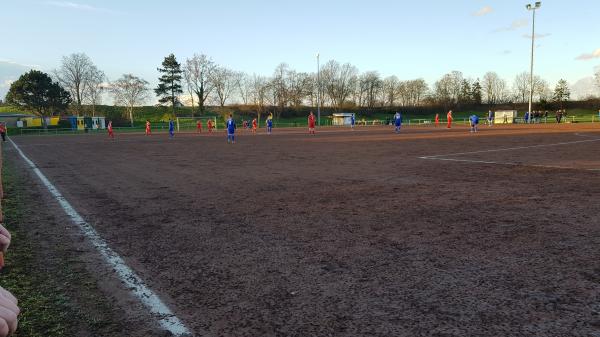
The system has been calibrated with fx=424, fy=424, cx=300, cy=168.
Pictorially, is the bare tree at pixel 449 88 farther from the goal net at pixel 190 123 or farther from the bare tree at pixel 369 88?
the goal net at pixel 190 123

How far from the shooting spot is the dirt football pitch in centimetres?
310

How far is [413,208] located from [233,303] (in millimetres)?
4152

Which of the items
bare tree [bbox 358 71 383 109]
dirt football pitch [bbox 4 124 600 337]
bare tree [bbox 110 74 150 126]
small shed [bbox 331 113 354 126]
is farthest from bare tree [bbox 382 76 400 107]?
dirt football pitch [bbox 4 124 600 337]

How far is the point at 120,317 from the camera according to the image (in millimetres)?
3182

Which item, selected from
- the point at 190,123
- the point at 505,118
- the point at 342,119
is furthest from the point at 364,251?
the point at 190,123

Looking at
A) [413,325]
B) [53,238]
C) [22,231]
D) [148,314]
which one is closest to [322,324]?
[413,325]

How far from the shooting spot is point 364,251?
15.2ft

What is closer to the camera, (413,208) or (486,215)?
(486,215)

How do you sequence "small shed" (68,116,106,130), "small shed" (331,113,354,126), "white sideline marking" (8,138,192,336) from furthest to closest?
"small shed" (331,113,354,126) < "small shed" (68,116,106,130) < "white sideline marking" (8,138,192,336)

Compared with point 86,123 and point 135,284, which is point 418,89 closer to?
point 86,123

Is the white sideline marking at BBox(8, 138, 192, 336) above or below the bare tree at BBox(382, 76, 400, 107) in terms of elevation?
below

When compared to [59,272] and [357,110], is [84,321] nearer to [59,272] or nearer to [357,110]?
[59,272]

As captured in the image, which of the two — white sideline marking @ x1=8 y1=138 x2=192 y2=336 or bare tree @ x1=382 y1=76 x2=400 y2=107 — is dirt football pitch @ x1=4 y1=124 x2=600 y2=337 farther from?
bare tree @ x1=382 y1=76 x2=400 y2=107

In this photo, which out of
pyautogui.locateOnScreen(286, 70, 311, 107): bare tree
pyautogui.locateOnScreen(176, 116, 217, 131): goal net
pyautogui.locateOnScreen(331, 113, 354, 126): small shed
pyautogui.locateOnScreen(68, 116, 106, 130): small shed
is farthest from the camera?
pyautogui.locateOnScreen(286, 70, 311, 107): bare tree
